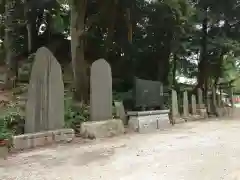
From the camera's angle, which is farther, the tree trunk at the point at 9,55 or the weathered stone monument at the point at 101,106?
the tree trunk at the point at 9,55

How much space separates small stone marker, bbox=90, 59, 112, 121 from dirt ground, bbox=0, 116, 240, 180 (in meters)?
1.25

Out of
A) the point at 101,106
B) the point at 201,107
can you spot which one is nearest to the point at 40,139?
the point at 101,106

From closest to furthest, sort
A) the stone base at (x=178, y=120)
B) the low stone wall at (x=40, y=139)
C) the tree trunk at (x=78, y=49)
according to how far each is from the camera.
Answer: the low stone wall at (x=40, y=139)
the tree trunk at (x=78, y=49)
the stone base at (x=178, y=120)

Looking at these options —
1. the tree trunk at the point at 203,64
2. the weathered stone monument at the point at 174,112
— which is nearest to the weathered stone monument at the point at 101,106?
the weathered stone monument at the point at 174,112

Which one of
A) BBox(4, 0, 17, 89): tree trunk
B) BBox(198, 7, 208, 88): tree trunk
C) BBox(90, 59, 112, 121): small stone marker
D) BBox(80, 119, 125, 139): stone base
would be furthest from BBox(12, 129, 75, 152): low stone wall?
BBox(198, 7, 208, 88): tree trunk

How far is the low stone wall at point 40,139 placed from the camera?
5496 millimetres

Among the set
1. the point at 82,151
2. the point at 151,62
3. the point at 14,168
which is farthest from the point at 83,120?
the point at 151,62

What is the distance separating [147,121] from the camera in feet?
30.2

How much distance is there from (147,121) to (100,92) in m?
2.31

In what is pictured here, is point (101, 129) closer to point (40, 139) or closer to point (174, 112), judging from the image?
point (40, 139)

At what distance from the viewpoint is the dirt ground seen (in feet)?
12.4

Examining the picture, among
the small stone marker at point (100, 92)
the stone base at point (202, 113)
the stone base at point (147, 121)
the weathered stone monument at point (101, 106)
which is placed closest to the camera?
the weathered stone monument at point (101, 106)

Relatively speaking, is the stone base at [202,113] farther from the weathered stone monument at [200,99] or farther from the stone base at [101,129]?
the stone base at [101,129]

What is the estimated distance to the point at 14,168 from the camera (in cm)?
425
